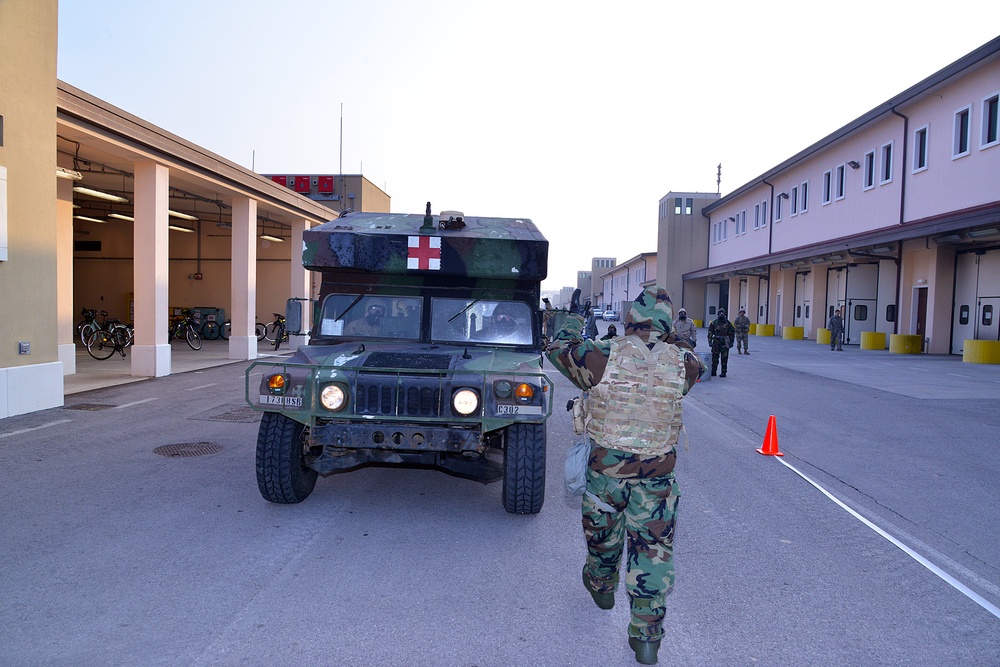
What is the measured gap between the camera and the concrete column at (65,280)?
15.0 meters

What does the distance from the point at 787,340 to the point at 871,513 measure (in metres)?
31.6

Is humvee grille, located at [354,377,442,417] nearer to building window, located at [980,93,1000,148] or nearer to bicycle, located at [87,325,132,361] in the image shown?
bicycle, located at [87,325,132,361]

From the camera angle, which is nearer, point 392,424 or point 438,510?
point 392,424

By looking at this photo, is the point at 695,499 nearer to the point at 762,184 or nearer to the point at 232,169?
the point at 232,169

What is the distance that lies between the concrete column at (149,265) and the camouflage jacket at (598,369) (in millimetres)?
13042

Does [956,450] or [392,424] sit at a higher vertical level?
[392,424]

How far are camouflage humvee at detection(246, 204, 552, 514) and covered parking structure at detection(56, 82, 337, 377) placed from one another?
7.61 meters

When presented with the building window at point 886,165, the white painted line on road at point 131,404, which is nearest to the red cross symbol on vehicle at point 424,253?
the white painted line on road at point 131,404

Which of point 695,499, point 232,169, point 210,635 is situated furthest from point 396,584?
point 232,169

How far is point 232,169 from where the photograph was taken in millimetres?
17750

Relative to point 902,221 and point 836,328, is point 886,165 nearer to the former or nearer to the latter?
point 902,221

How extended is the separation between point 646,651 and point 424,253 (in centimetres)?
407

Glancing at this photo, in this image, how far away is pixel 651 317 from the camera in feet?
12.3

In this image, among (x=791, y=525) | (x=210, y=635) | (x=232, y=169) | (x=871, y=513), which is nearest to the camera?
(x=210, y=635)
